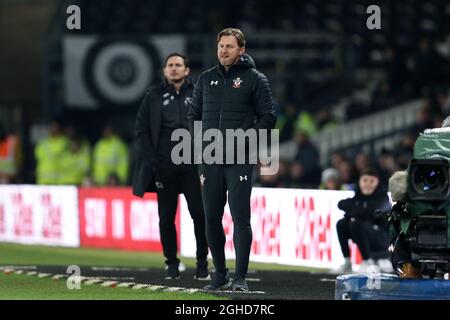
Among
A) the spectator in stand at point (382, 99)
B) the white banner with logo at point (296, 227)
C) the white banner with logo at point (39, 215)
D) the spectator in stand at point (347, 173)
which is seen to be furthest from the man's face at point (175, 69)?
the spectator in stand at point (382, 99)

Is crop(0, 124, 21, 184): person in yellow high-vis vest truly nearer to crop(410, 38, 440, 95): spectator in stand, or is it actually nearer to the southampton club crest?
crop(410, 38, 440, 95): spectator in stand

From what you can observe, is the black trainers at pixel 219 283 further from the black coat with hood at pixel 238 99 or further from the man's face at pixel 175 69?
the man's face at pixel 175 69

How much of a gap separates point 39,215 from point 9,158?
4.36 meters

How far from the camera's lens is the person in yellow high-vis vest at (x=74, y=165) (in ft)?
92.7

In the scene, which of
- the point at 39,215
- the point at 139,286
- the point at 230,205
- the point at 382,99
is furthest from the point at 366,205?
the point at 382,99

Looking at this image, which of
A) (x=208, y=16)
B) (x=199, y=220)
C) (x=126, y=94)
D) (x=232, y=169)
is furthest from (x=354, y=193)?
(x=208, y=16)

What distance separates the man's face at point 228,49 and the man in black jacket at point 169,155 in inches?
67.4

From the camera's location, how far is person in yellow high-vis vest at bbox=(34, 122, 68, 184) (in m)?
28.3

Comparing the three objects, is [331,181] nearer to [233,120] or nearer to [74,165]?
[233,120]

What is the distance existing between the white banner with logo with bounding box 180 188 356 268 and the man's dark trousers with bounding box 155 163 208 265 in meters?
3.22

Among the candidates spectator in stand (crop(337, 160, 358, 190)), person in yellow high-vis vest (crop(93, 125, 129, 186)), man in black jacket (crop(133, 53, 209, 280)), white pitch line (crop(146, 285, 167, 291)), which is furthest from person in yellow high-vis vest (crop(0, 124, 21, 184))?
white pitch line (crop(146, 285, 167, 291))
